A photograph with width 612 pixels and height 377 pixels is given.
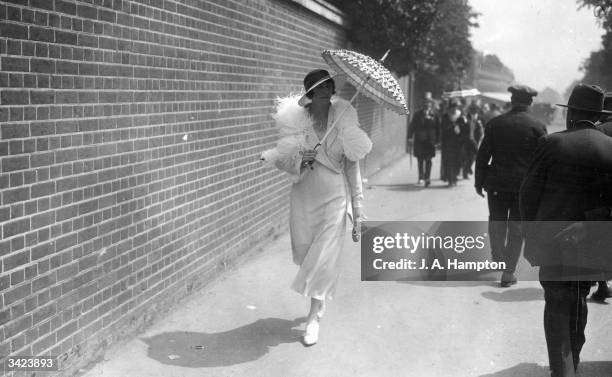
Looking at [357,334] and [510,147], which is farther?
[510,147]

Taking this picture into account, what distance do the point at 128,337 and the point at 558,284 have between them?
287 centimetres

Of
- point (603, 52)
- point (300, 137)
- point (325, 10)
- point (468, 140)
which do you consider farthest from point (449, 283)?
point (603, 52)

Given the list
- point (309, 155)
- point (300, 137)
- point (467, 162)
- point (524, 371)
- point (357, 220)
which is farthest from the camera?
point (467, 162)

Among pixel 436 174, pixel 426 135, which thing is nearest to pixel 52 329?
pixel 426 135

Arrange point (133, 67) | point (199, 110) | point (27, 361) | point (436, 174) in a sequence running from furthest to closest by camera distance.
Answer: point (436, 174)
point (199, 110)
point (133, 67)
point (27, 361)

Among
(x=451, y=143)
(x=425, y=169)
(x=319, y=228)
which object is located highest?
(x=451, y=143)

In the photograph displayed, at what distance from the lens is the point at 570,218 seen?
4.41 meters

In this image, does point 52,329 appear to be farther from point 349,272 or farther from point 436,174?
point 436,174

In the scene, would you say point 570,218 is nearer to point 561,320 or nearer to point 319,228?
point 561,320

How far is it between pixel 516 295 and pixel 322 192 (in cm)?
238

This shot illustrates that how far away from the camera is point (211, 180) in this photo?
6.96 metres

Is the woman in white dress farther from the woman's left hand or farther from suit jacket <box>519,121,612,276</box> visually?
suit jacket <box>519,121,612,276</box>

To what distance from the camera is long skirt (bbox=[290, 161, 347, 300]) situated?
17.8ft

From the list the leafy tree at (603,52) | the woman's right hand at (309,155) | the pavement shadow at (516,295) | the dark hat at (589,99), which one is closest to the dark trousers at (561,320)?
the dark hat at (589,99)
